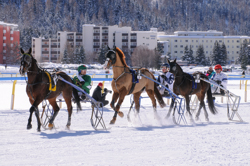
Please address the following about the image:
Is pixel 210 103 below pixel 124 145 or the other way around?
the other way around

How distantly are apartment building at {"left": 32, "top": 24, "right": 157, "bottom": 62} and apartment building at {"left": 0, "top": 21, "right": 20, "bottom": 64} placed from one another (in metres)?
11.9

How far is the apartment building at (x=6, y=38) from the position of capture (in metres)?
84.6

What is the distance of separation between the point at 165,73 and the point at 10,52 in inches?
3011

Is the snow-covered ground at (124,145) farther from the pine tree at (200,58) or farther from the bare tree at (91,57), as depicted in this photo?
the bare tree at (91,57)

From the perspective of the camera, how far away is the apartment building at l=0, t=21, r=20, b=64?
277ft

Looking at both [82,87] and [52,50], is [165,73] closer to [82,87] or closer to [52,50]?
[82,87]

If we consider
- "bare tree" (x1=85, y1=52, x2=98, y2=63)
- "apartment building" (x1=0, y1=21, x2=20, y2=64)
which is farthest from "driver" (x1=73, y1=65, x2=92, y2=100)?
"bare tree" (x1=85, y1=52, x2=98, y2=63)

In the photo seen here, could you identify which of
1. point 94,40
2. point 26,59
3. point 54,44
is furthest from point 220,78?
point 54,44

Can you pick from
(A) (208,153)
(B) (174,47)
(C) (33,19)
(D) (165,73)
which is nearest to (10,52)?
(B) (174,47)

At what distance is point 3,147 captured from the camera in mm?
5875

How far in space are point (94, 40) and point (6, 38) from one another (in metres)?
24.1

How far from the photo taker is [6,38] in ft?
286

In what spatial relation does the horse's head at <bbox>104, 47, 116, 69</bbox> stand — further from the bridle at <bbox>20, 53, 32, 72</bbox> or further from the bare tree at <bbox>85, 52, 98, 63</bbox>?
the bare tree at <bbox>85, 52, 98, 63</bbox>

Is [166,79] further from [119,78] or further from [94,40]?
[94,40]
